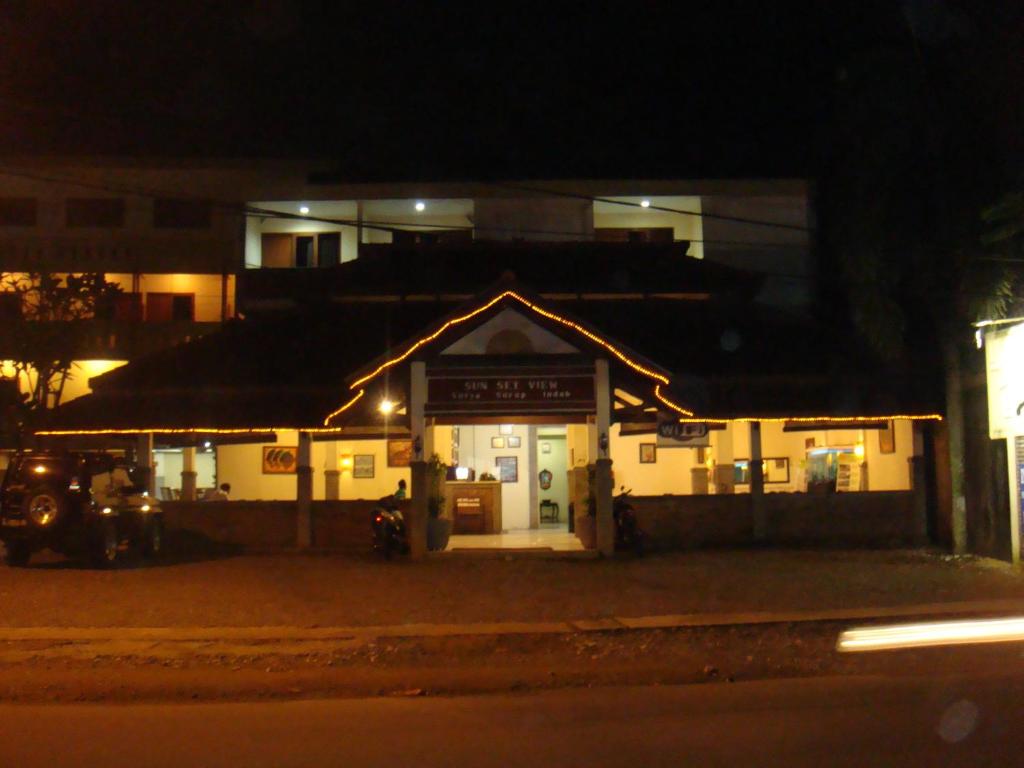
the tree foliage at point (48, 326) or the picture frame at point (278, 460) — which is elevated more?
the tree foliage at point (48, 326)

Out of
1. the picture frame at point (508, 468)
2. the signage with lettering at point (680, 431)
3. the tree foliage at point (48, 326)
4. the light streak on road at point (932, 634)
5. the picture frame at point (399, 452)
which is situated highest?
the tree foliage at point (48, 326)

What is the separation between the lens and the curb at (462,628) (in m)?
13.8

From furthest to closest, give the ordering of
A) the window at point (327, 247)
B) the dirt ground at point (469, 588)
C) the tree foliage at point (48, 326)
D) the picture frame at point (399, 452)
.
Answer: the window at point (327, 247) → the tree foliage at point (48, 326) → the picture frame at point (399, 452) → the dirt ground at point (469, 588)

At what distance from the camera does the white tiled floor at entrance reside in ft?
73.7

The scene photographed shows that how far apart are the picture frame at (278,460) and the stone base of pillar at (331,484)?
64.4 inches

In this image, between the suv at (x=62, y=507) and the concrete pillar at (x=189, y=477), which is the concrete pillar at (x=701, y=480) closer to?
the concrete pillar at (x=189, y=477)

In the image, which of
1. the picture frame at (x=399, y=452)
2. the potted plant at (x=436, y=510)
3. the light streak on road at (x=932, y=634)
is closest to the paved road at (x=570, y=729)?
the light streak on road at (x=932, y=634)

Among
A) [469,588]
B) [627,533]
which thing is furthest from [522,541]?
[469,588]

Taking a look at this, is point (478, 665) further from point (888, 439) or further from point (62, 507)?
point (888, 439)

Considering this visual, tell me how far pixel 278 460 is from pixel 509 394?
946 centimetres

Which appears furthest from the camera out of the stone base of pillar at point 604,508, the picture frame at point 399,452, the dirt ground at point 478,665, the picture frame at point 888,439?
the picture frame at point 399,452

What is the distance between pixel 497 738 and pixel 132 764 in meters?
2.82

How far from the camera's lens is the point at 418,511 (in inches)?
854

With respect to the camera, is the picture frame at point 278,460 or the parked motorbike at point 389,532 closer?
the parked motorbike at point 389,532
